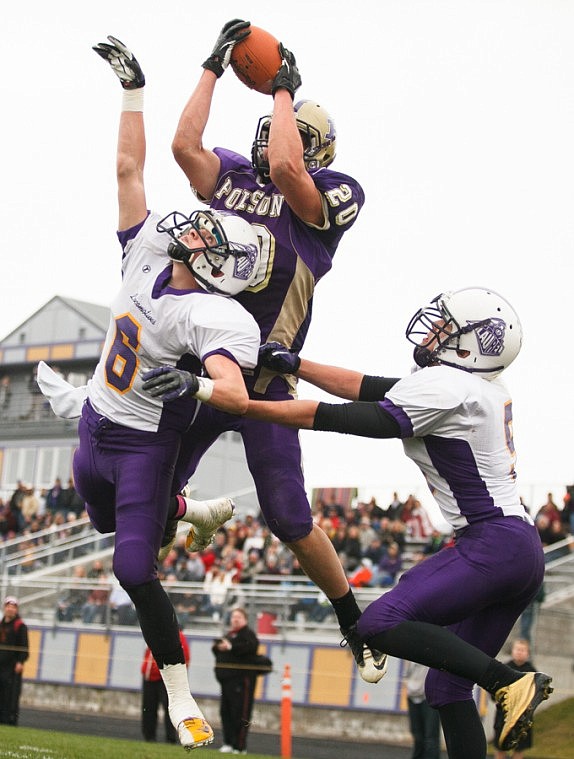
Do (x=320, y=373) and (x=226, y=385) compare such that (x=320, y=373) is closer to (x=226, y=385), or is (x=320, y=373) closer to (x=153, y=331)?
(x=153, y=331)

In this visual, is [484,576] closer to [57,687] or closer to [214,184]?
[214,184]

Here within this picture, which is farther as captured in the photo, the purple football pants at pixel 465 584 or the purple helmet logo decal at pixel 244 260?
the purple helmet logo decal at pixel 244 260

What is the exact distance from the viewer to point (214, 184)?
655 cm

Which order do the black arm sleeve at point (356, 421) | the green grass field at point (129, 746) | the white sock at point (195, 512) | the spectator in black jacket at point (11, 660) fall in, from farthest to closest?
1. the spectator in black jacket at point (11, 660)
2. the green grass field at point (129, 746)
3. the white sock at point (195, 512)
4. the black arm sleeve at point (356, 421)

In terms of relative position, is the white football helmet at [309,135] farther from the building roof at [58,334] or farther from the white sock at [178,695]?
the building roof at [58,334]

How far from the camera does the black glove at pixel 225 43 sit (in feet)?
20.3

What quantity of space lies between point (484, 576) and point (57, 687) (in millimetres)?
15208

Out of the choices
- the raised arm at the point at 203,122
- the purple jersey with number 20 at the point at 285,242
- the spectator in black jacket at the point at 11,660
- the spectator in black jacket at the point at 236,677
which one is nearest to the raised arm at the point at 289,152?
the purple jersey with number 20 at the point at 285,242

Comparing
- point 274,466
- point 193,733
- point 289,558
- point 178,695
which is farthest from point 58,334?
point 193,733

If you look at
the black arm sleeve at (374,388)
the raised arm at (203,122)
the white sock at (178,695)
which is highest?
the raised arm at (203,122)

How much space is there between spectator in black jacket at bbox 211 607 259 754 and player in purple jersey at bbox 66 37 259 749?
8.25 m

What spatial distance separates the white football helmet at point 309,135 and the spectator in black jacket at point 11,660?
1017 centimetres

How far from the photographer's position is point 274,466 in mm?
6148

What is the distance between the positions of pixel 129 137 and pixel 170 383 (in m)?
1.61
